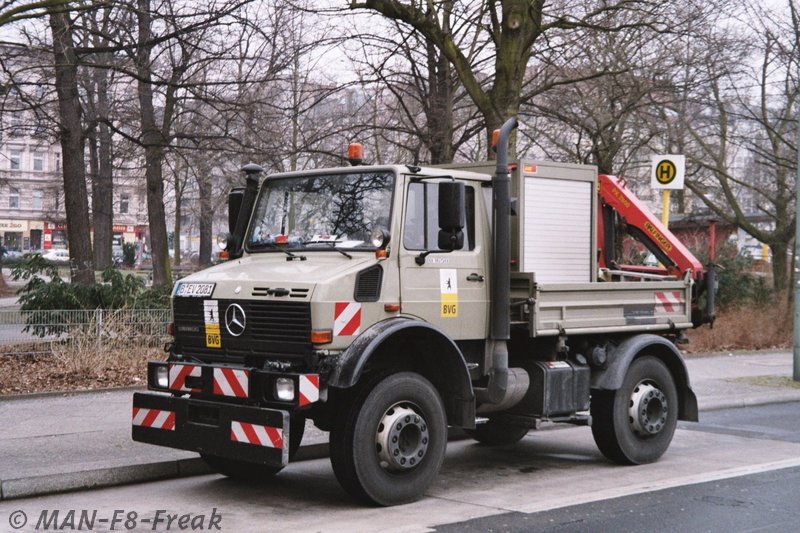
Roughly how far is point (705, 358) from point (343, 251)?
14.2 meters

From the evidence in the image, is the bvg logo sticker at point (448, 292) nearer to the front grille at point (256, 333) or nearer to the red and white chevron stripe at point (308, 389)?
the front grille at point (256, 333)

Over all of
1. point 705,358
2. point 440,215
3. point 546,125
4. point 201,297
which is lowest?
point 705,358

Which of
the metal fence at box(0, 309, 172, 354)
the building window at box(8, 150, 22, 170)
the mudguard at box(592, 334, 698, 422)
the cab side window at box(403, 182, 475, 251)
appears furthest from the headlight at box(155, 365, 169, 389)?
the building window at box(8, 150, 22, 170)

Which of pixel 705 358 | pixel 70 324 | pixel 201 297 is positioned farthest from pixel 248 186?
pixel 705 358

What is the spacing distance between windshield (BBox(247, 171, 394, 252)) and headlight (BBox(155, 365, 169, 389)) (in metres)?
1.33

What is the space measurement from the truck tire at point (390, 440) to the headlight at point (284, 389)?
49cm

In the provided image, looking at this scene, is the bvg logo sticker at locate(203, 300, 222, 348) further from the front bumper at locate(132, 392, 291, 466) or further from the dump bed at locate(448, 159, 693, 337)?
the dump bed at locate(448, 159, 693, 337)

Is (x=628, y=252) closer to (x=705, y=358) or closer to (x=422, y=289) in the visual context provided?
(x=705, y=358)

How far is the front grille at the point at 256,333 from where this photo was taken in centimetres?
758

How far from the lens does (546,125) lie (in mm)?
25656

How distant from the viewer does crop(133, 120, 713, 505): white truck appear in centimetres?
757

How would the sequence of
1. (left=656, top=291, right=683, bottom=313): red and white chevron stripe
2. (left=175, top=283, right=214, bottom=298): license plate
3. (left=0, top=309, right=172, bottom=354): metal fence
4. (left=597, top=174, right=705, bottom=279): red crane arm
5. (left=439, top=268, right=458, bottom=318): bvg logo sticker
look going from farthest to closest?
(left=0, top=309, right=172, bottom=354): metal fence → (left=597, top=174, right=705, bottom=279): red crane arm → (left=656, top=291, right=683, bottom=313): red and white chevron stripe → (left=439, top=268, right=458, bottom=318): bvg logo sticker → (left=175, top=283, right=214, bottom=298): license plate

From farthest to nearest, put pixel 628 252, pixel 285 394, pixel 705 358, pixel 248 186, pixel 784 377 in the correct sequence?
pixel 628 252 < pixel 705 358 < pixel 784 377 < pixel 248 186 < pixel 285 394

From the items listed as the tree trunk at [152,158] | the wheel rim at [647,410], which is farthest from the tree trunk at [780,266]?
the wheel rim at [647,410]
